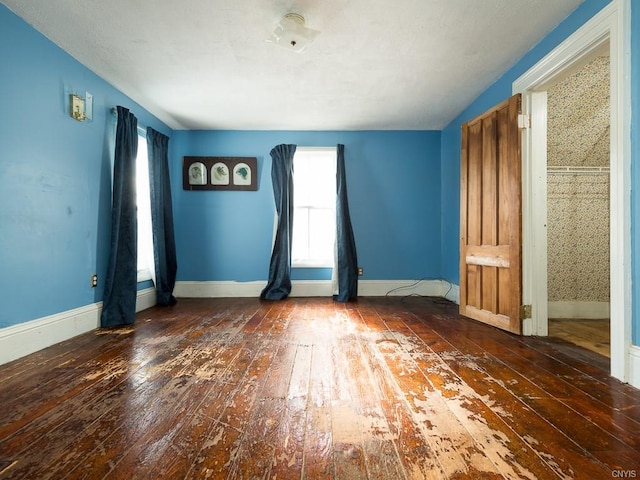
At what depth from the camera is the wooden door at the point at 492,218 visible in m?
2.73

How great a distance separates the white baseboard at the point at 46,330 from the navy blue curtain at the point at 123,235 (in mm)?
137

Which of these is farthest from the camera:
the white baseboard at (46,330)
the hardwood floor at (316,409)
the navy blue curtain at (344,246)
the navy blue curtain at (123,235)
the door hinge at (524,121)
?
the navy blue curtain at (344,246)

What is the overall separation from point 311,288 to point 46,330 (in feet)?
9.73

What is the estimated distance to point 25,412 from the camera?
1.49 m

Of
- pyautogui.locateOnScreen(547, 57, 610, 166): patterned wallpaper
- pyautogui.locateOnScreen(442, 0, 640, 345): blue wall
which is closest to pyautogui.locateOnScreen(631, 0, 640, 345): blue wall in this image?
pyautogui.locateOnScreen(442, 0, 640, 345): blue wall

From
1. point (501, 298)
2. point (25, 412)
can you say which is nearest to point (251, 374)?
point (25, 412)

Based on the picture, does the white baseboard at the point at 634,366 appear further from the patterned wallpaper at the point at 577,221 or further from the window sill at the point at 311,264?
the window sill at the point at 311,264

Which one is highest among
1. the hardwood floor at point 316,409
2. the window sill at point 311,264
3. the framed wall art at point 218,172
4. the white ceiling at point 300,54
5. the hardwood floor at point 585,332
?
the white ceiling at point 300,54

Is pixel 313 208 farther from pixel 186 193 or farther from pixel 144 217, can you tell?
pixel 144 217

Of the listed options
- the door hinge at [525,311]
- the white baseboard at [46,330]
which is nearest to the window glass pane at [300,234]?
the white baseboard at [46,330]

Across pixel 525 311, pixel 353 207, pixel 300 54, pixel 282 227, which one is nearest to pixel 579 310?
pixel 525 311

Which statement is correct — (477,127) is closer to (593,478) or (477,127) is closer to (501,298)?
(501,298)

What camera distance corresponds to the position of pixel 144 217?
13.1 feet

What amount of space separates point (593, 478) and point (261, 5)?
2863 mm
